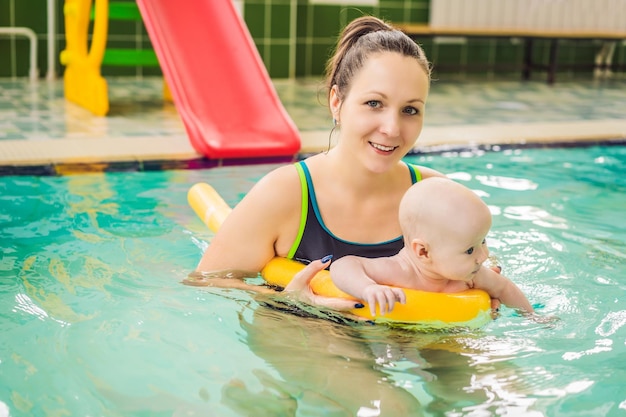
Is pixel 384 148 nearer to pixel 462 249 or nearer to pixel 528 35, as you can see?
pixel 462 249

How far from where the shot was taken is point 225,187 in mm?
4676

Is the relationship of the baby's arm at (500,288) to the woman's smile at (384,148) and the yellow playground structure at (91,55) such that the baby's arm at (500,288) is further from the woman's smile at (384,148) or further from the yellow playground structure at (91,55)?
the yellow playground structure at (91,55)

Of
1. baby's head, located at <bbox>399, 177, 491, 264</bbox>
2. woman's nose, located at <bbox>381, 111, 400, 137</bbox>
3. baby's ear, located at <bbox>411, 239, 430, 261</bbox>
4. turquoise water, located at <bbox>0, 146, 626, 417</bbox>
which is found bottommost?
turquoise water, located at <bbox>0, 146, 626, 417</bbox>

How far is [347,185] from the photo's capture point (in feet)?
8.41

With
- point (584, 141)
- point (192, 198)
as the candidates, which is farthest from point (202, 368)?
point (584, 141)

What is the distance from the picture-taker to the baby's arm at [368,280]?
2.16 metres

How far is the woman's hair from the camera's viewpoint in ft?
7.77

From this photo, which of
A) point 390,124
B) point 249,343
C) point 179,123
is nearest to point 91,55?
point 179,123

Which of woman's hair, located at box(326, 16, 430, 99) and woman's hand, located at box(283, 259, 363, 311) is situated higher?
woman's hair, located at box(326, 16, 430, 99)

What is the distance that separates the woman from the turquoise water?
19cm

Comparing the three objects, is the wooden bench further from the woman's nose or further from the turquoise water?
the woman's nose

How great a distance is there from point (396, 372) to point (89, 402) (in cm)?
78

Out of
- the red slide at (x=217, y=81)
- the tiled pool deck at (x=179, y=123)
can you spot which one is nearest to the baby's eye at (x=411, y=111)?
the tiled pool deck at (x=179, y=123)

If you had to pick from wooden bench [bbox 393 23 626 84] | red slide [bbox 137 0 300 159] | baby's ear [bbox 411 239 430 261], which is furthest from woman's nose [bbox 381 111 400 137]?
wooden bench [bbox 393 23 626 84]
